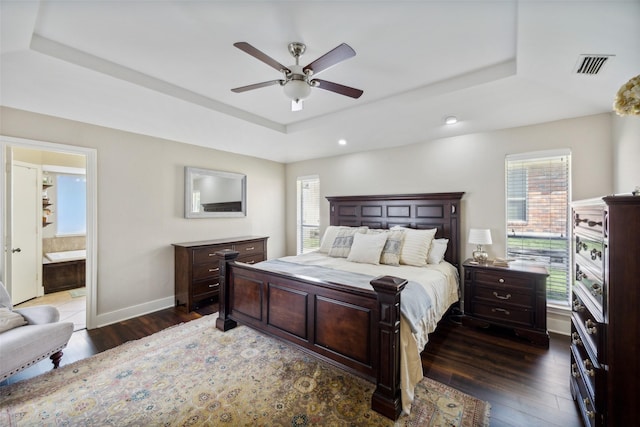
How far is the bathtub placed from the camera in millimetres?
4562

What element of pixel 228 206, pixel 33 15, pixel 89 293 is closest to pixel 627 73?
pixel 33 15

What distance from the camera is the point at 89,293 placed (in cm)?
321

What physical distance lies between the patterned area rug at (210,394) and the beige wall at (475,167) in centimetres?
244

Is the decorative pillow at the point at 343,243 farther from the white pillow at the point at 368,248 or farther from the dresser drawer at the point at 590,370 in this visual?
the dresser drawer at the point at 590,370

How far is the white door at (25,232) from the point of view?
3.78m

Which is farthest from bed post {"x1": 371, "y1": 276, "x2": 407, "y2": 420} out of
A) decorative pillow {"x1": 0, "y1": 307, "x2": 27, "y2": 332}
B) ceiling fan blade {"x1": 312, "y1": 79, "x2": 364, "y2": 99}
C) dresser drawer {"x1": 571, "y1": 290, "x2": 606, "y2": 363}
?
decorative pillow {"x1": 0, "y1": 307, "x2": 27, "y2": 332}

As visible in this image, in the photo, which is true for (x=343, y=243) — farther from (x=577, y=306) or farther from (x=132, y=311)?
(x=132, y=311)

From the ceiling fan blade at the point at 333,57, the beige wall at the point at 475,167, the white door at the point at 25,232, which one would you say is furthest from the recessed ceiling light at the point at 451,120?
the white door at the point at 25,232

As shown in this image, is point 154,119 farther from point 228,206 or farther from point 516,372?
point 516,372

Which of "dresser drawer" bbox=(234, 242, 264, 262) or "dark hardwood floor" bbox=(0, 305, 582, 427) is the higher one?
"dresser drawer" bbox=(234, 242, 264, 262)

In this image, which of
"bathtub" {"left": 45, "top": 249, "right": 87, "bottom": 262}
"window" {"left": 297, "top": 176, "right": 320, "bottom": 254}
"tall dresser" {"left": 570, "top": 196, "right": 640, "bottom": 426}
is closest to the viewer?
"tall dresser" {"left": 570, "top": 196, "right": 640, "bottom": 426}

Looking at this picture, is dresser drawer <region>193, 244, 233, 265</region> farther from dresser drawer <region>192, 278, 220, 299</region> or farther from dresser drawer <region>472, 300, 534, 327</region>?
dresser drawer <region>472, 300, 534, 327</region>

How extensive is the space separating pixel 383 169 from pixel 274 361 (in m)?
3.26

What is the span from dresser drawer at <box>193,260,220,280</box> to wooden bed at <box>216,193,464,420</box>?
2.82 feet
